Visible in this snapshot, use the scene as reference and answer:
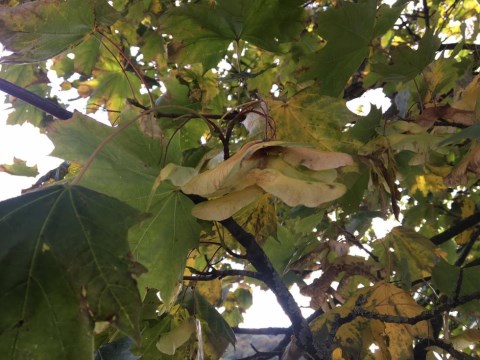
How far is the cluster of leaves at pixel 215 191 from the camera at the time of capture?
2.05 ft

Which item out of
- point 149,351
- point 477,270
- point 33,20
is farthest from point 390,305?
point 33,20

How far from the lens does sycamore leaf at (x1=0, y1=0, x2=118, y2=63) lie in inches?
37.0

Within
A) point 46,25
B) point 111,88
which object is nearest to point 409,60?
point 46,25

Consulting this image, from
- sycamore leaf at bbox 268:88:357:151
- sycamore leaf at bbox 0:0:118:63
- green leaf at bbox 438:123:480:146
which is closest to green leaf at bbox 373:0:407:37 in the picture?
sycamore leaf at bbox 268:88:357:151

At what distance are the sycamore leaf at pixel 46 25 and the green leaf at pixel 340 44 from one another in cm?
50

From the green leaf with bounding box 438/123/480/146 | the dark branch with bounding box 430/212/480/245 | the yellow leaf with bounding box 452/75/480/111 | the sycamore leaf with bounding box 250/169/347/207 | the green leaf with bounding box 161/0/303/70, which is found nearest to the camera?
the sycamore leaf with bounding box 250/169/347/207

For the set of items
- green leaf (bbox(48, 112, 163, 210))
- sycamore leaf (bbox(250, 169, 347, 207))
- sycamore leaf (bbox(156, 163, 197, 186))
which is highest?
green leaf (bbox(48, 112, 163, 210))

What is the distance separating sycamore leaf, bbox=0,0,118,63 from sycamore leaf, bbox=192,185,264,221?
22.0 inches

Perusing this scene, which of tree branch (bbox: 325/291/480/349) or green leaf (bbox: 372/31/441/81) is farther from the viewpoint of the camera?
green leaf (bbox: 372/31/441/81)

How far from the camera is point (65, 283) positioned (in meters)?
0.64

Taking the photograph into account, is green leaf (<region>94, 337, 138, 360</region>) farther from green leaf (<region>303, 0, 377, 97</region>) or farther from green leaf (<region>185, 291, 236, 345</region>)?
green leaf (<region>303, 0, 377, 97</region>)

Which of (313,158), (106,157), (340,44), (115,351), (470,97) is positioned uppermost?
(340,44)

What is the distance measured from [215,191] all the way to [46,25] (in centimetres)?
60

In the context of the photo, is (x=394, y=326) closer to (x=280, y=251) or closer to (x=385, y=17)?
(x=280, y=251)
